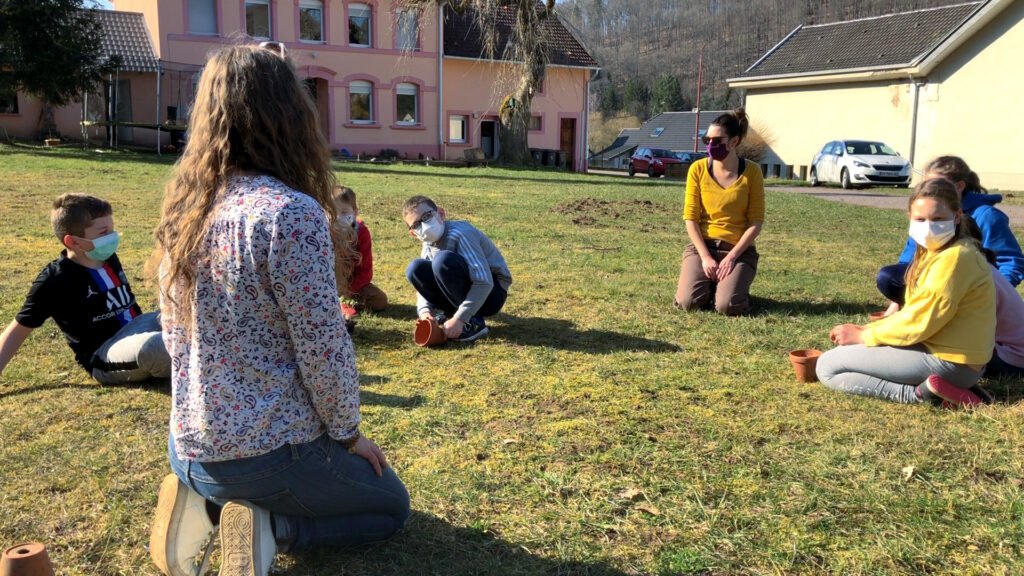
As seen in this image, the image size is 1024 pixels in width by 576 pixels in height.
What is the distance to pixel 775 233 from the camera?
10992 millimetres

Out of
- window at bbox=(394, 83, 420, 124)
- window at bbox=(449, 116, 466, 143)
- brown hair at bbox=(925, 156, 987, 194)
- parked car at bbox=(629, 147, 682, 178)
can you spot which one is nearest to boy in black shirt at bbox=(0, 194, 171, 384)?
brown hair at bbox=(925, 156, 987, 194)

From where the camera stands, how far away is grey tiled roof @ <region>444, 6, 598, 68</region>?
32.5 meters

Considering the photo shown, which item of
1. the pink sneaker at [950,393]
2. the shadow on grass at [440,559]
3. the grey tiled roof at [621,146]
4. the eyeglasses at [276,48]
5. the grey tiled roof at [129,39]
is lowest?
the shadow on grass at [440,559]

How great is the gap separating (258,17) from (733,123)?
28482 millimetres

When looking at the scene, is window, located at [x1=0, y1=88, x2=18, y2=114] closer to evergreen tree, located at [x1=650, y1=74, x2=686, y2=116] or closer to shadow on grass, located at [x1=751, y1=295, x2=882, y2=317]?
shadow on grass, located at [x1=751, y1=295, x2=882, y2=317]

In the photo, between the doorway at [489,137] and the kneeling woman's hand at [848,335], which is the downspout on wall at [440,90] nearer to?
the doorway at [489,137]

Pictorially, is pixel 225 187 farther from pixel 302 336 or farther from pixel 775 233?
pixel 775 233

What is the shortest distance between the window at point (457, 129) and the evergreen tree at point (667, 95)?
53175 millimetres

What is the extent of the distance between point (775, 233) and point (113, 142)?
22730 millimetres

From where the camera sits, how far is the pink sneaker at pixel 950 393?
3939 mm

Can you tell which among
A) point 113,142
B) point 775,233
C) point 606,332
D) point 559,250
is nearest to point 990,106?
point 775,233

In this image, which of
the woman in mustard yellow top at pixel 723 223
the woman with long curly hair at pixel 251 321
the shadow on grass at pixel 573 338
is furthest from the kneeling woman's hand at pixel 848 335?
the woman with long curly hair at pixel 251 321

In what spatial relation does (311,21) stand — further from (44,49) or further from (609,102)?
(609,102)

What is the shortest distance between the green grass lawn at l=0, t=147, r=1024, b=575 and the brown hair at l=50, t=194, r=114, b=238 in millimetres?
837
